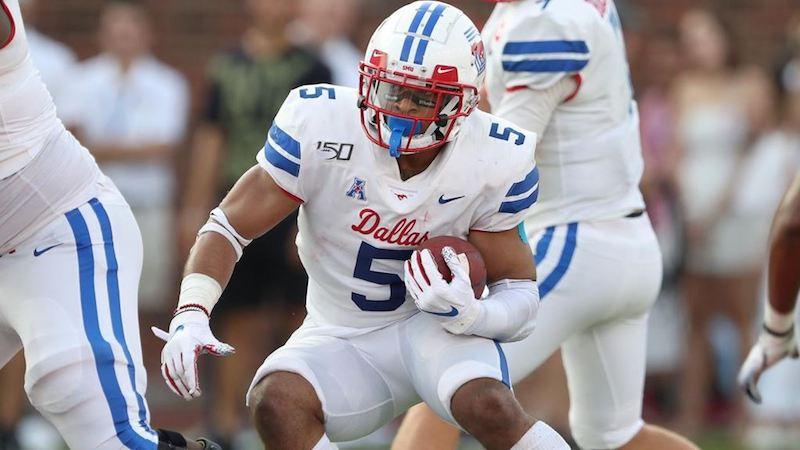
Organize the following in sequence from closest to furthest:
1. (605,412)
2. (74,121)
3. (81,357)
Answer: (81,357) < (605,412) < (74,121)

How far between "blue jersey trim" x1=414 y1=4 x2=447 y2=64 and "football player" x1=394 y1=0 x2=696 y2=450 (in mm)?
598

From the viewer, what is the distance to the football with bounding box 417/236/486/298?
442 centimetres

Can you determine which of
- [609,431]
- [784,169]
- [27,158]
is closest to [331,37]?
[784,169]

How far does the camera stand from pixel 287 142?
4516 millimetres

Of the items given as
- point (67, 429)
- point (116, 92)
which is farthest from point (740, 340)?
point (67, 429)

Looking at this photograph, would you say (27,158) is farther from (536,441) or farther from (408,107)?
(536,441)

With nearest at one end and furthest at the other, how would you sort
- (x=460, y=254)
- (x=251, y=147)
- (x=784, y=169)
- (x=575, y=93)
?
(x=460, y=254) < (x=575, y=93) < (x=251, y=147) < (x=784, y=169)

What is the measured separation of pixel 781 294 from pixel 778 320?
5.3 inches

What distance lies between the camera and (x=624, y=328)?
539cm

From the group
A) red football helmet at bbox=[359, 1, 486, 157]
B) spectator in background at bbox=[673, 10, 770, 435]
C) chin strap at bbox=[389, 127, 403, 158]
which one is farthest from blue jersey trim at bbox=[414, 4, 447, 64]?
spectator in background at bbox=[673, 10, 770, 435]

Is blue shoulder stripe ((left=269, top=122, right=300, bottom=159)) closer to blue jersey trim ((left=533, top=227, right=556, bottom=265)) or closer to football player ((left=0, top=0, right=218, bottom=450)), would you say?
football player ((left=0, top=0, right=218, bottom=450))

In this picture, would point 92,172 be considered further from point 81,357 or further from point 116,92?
point 116,92

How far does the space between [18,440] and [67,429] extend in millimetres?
3263

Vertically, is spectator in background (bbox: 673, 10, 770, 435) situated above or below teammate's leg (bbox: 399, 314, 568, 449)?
below
